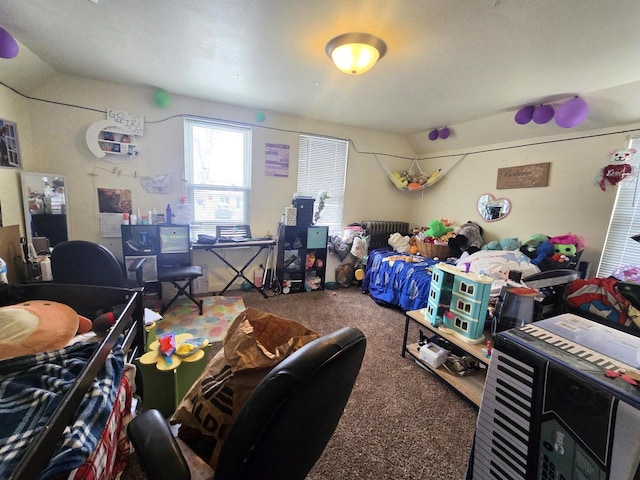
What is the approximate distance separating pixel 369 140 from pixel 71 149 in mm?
3727

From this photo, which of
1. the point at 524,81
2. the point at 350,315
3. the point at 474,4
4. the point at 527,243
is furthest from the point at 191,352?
the point at 527,243

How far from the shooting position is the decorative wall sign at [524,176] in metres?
2.98

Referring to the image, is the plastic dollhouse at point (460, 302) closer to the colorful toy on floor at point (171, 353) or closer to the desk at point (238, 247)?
the colorful toy on floor at point (171, 353)

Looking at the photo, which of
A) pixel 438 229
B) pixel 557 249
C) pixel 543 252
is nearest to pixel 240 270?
pixel 438 229

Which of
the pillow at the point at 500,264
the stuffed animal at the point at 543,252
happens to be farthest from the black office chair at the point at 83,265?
the stuffed animal at the point at 543,252

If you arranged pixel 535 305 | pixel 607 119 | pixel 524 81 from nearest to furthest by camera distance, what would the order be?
1. pixel 535 305
2. pixel 524 81
3. pixel 607 119

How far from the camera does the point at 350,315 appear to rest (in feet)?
9.89

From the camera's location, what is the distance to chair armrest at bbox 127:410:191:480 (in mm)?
639

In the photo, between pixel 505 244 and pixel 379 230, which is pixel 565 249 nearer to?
pixel 505 244

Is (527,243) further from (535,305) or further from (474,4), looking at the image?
(474,4)

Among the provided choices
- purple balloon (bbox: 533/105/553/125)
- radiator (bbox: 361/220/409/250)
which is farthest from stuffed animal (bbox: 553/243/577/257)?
radiator (bbox: 361/220/409/250)

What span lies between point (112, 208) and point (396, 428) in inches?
134

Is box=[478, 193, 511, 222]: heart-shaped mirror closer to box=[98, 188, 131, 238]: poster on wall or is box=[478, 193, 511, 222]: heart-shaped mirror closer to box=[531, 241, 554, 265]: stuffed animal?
box=[531, 241, 554, 265]: stuffed animal

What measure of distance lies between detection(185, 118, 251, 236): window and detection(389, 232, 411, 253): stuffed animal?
2.25m
